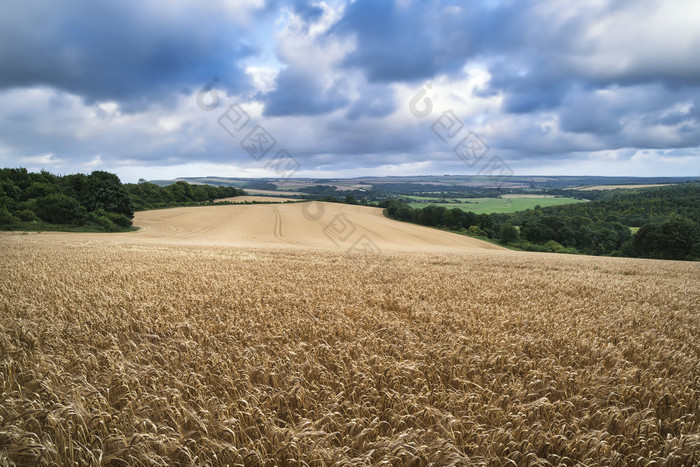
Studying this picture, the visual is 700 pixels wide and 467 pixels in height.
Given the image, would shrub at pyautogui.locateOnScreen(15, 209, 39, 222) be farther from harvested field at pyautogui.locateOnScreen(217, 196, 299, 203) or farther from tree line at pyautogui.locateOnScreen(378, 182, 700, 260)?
tree line at pyautogui.locateOnScreen(378, 182, 700, 260)

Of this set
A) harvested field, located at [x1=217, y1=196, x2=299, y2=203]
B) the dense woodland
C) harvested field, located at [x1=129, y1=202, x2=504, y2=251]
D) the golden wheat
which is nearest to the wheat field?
the golden wheat

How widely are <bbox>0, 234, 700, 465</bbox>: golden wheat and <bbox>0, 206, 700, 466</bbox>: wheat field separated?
3 cm

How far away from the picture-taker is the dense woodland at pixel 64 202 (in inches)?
1540

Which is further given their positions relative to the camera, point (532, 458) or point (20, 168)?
point (20, 168)

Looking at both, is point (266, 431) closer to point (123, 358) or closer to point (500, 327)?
point (123, 358)

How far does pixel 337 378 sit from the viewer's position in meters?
3.79

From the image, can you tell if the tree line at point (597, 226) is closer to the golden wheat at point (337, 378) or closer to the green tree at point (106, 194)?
the golden wheat at point (337, 378)

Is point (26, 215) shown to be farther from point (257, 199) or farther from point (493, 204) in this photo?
point (493, 204)

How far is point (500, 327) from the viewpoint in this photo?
240 inches

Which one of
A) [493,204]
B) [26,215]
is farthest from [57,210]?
[493,204]

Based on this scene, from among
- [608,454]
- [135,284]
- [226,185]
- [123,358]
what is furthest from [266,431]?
[226,185]

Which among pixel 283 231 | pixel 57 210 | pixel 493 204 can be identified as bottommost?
pixel 283 231

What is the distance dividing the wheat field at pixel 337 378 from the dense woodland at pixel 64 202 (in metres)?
42.8

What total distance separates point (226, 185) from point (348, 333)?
415ft
